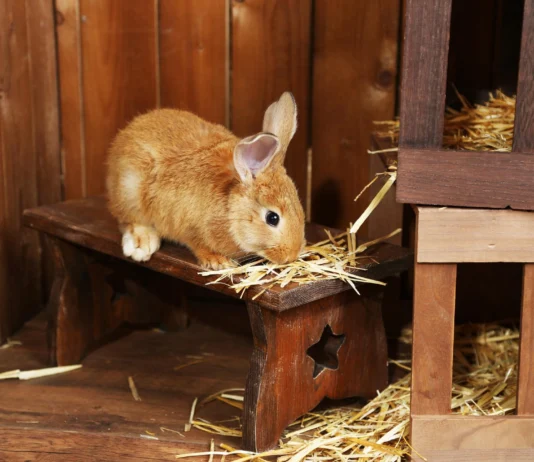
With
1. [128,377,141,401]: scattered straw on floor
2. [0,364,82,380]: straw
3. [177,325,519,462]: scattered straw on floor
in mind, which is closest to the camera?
[177,325,519,462]: scattered straw on floor

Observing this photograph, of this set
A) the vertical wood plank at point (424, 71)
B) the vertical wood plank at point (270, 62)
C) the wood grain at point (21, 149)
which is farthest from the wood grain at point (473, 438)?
the wood grain at point (21, 149)

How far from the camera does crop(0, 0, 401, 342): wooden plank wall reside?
3047 mm

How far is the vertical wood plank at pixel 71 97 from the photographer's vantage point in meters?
3.18

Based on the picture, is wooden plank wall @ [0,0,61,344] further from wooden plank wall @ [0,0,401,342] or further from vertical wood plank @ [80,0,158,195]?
vertical wood plank @ [80,0,158,195]

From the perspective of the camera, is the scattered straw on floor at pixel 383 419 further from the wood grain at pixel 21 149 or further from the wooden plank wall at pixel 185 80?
the wood grain at pixel 21 149

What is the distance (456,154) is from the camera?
1996mm

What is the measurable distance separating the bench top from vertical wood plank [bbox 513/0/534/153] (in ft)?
1.83

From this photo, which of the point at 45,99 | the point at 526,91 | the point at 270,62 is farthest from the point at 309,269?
the point at 45,99

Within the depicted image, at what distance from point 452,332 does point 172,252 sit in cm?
86

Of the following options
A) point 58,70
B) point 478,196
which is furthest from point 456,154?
point 58,70

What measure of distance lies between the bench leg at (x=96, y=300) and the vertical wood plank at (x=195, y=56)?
2.19 ft

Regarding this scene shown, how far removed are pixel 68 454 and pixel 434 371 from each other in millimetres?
1033

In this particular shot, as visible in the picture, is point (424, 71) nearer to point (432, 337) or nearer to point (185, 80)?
point (432, 337)

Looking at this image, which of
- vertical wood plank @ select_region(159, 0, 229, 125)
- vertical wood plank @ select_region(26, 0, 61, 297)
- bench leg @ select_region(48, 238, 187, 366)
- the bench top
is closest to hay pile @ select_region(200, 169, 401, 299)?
the bench top
